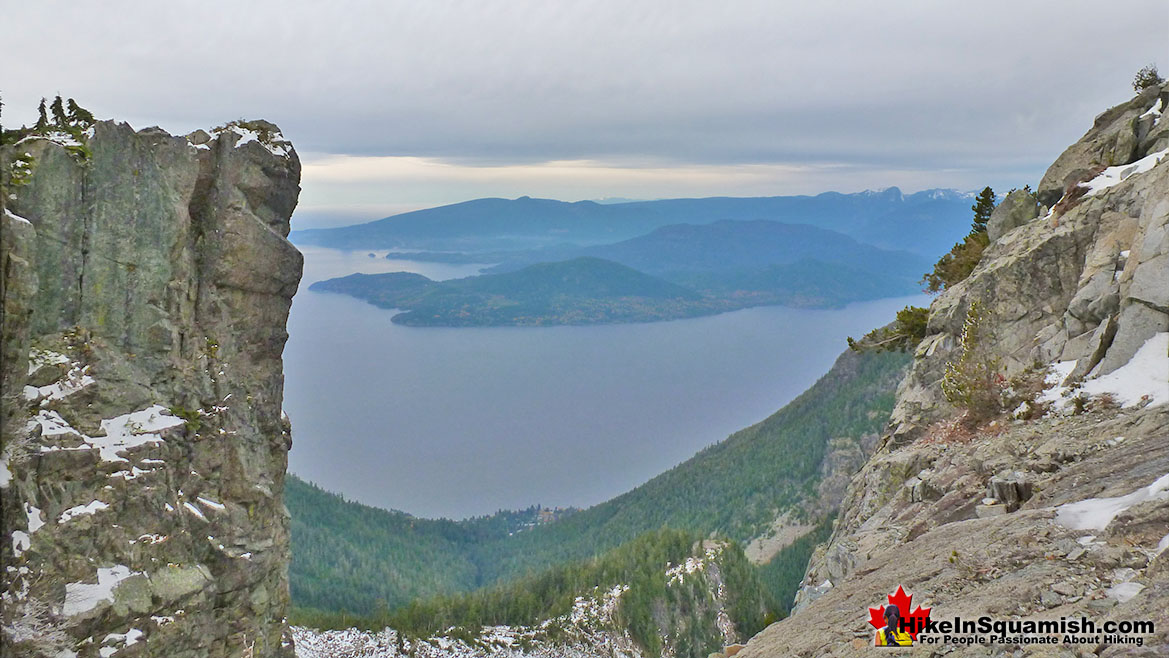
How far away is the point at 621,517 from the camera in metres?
133

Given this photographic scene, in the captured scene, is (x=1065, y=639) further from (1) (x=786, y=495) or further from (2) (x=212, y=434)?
(1) (x=786, y=495)

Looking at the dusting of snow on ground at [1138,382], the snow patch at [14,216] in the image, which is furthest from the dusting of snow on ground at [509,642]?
the dusting of snow on ground at [1138,382]

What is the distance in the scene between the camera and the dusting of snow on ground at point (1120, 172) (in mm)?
19422

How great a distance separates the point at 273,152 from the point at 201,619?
627 inches

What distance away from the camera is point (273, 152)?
24594 millimetres

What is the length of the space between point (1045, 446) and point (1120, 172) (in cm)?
1168

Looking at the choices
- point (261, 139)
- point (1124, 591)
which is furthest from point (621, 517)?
point (1124, 591)

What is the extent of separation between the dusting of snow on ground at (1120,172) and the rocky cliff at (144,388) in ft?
86.9

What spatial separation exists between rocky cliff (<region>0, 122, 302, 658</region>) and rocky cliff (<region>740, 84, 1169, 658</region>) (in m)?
18.1

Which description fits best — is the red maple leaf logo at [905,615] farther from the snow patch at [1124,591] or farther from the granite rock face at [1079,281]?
the granite rock face at [1079,281]

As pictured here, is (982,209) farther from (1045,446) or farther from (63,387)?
(63,387)

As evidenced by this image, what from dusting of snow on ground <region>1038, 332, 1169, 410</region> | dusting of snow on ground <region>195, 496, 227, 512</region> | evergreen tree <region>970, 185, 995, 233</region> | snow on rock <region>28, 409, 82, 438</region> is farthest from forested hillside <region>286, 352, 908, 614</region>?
dusting of snow on ground <region>1038, 332, 1169, 410</region>

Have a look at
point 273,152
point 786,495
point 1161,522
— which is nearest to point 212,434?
point 273,152

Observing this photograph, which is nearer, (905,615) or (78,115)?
(905,615)
